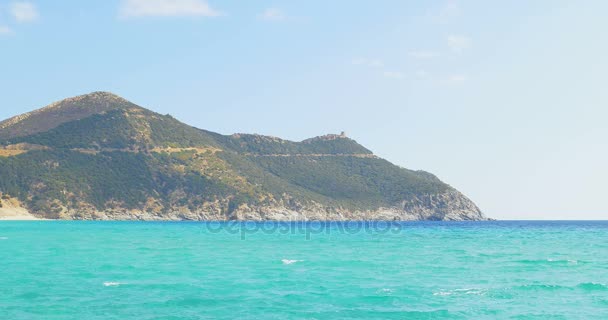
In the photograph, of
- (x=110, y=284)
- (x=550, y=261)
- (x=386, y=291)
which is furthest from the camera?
(x=550, y=261)

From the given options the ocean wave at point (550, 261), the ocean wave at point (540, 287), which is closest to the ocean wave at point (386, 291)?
the ocean wave at point (540, 287)

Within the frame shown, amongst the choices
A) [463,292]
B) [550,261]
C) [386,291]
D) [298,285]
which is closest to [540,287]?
[463,292]

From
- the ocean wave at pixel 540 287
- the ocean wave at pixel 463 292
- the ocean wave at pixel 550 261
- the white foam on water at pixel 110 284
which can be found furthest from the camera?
the ocean wave at pixel 550 261

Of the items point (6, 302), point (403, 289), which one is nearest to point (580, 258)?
point (403, 289)

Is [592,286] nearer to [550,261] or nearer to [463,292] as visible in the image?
[463,292]

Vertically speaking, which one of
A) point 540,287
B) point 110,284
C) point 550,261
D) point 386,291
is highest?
point 550,261

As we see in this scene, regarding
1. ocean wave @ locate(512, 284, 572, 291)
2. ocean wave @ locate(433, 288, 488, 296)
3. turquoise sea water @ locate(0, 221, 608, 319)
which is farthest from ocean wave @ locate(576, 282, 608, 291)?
ocean wave @ locate(433, 288, 488, 296)

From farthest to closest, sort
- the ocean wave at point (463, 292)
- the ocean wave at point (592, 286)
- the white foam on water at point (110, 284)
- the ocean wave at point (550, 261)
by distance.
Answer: the ocean wave at point (550, 261) < the ocean wave at point (592, 286) < the white foam on water at point (110, 284) < the ocean wave at point (463, 292)

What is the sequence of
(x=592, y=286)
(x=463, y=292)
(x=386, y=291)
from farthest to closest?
(x=592, y=286) < (x=386, y=291) < (x=463, y=292)

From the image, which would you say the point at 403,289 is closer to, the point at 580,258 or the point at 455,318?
the point at 455,318

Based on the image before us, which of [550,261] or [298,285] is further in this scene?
[550,261]

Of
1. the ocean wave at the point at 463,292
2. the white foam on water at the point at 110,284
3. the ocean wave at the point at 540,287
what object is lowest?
the white foam on water at the point at 110,284

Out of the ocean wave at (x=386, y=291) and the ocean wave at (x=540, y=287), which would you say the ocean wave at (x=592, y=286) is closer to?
the ocean wave at (x=540, y=287)

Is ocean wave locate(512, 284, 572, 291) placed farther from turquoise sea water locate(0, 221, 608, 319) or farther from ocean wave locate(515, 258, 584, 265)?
ocean wave locate(515, 258, 584, 265)
